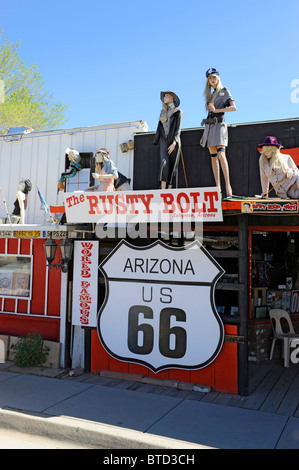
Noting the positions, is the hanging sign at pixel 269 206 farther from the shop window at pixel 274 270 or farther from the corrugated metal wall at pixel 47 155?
the corrugated metal wall at pixel 47 155

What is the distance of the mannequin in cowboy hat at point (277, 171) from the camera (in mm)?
5828

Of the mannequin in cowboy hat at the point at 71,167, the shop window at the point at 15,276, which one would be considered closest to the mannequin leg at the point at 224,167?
the mannequin in cowboy hat at the point at 71,167

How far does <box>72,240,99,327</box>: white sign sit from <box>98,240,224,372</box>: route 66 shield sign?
198 millimetres

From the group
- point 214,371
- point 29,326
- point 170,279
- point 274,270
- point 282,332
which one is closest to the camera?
point 214,371

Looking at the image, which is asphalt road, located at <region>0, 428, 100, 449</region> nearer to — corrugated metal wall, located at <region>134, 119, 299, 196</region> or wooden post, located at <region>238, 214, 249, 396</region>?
wooden post, located at <region>238, 214, 249, 396</region>

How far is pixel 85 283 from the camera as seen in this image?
23.8 ft

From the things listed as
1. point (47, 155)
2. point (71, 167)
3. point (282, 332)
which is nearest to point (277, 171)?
point (282, 332)

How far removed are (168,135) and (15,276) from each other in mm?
4342

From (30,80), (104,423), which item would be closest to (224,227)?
(104,423)

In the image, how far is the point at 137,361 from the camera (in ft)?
22.1

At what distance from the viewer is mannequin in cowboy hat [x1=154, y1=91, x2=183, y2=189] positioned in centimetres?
725

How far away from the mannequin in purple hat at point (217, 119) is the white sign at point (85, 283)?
2.61m

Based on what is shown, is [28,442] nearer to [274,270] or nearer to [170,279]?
[170,279]

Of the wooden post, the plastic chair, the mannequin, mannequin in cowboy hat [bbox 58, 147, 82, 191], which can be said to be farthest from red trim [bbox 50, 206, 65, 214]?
the plastic chair
